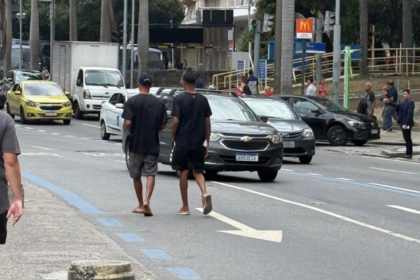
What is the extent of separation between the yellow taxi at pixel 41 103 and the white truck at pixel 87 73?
219 centimetres

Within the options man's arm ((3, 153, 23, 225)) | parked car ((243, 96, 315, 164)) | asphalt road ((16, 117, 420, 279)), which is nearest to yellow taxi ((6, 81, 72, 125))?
parked car ((243, 96, 315, 164))

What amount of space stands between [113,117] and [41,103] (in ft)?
33.6

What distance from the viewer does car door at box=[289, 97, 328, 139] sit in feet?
105

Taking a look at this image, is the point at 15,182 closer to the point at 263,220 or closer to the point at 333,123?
the point at 263,220

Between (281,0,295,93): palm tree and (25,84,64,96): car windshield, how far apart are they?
890 cm

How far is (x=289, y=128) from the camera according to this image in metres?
25.1

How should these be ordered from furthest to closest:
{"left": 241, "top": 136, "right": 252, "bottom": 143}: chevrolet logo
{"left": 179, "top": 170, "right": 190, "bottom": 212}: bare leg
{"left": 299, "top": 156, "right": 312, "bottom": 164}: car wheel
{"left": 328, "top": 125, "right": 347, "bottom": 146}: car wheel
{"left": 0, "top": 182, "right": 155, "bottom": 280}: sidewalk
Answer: {"left": 328, "top": 125, "right": 347, "bottom": 146}: car wheel → {"left": 299, "top": 156, "right": 312, "bottom": 164}: car wheel → {"left": 241, "top": 136, "right": 252, "bottom": 143}: chevrolet logo → {"left": 179, "top": 170, "right": 190, "bottom": 212}: bare leg → {"left": 0, "top": 182, "right": 155, "bottom": 280}: sidewalk

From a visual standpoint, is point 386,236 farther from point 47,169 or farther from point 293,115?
point 293,115

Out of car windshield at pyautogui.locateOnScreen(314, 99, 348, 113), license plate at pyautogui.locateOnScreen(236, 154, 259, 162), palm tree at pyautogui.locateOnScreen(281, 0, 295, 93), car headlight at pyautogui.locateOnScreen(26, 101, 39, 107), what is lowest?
license plate at pyautogui.locateOnScreen(236, 154, 259, 162)

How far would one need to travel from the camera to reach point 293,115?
86.4 feet

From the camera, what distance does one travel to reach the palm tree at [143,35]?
5291 cm

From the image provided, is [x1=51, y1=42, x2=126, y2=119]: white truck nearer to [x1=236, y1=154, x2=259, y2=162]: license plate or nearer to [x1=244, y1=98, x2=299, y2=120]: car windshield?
[x1=244, y1=98, x2=299, y2=120]: car windshield

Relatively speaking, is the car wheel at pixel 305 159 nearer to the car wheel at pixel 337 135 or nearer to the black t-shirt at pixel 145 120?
the car wheel at pixel 337 135

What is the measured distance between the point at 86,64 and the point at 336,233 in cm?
3623
